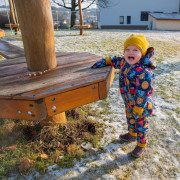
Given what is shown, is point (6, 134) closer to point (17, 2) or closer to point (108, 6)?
point (17, 2)

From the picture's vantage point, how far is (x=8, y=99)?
140cm

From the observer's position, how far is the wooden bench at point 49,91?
1.39m

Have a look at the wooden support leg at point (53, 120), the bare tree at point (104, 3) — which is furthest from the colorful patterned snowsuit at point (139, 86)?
the bare tree at point (104, 3)

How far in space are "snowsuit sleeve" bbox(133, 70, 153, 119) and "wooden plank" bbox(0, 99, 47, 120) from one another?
2.79 feet

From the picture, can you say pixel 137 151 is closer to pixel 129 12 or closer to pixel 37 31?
pixel 37 31

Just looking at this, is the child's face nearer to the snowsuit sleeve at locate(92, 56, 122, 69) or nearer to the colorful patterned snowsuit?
the colorful patterned snowsuit

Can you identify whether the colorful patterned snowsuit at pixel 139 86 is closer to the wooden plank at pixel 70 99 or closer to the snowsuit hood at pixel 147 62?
the snowsuit hood at pixel 147 62

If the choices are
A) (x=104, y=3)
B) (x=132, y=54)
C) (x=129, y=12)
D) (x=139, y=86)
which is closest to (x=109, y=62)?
(x=132, y=54)

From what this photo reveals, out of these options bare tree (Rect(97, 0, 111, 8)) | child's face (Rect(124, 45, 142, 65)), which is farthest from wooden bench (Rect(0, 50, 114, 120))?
bare tree (Rect(97, 0, 111, 8))

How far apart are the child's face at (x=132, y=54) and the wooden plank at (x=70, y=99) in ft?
1.33

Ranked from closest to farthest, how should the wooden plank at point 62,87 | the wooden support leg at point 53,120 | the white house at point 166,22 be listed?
the wooden plank at point 62,87 → the wooden support leg at point 53,120 → the white house at point 166,22

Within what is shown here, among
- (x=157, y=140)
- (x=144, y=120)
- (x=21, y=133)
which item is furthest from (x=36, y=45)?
(x=157, y=140)

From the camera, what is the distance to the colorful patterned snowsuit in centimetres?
162

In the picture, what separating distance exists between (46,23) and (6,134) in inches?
57.5
